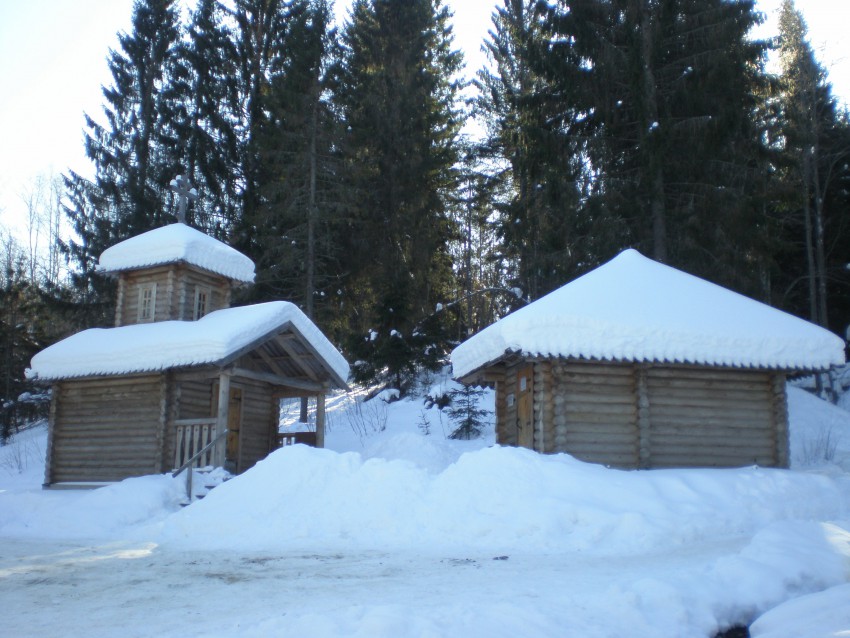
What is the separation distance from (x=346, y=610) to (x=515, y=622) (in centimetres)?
141

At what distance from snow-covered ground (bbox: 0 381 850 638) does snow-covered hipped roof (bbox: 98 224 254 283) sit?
22.6 feet

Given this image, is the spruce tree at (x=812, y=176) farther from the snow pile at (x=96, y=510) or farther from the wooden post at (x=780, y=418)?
the snow pile at (x=96, y=510)

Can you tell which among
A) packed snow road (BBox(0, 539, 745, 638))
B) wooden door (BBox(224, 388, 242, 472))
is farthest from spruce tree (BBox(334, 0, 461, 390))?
packed snow road (BBox(0, 539, 745, 638))

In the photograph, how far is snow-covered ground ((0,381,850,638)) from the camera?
6254 mm

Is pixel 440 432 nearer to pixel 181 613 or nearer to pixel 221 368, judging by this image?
pixel 221 368

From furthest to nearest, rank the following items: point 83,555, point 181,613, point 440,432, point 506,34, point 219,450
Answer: point 506,34, point 440,432, point 219,450, point 83,555, point 181,613

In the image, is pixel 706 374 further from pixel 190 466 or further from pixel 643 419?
pixel 190 466

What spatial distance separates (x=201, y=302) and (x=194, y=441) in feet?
18.5

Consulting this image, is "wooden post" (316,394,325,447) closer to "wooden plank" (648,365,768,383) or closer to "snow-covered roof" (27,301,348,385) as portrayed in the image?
"snow-covered roof" (27,301,348,385)

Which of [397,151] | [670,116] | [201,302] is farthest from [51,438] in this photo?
[670,116]

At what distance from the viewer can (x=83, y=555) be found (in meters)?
10.7

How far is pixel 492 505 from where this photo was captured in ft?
37.6

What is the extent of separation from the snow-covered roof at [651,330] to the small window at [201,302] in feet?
27.7

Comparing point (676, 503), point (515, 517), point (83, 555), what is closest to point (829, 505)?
point (676, 503)
